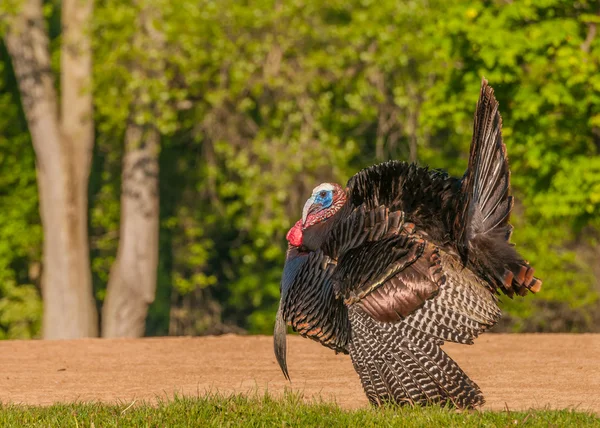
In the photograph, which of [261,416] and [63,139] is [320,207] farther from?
[63,139]

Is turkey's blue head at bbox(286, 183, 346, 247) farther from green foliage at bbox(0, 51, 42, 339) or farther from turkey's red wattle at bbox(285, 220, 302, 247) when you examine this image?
green foliage at bbox(0, 51, 42, 339)

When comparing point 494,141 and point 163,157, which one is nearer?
point 494,141

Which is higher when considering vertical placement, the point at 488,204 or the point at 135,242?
the point at 488,204

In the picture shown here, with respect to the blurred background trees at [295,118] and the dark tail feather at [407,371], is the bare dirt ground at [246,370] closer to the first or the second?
the dark tail feather at [407,371]

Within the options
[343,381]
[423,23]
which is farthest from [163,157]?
[343,381]

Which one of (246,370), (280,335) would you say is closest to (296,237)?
→ (280,335)

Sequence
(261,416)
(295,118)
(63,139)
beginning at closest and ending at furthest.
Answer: (261,416)
(63,139)
(295,118)

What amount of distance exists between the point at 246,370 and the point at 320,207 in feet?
7.00

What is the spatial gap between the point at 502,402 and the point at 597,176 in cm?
805

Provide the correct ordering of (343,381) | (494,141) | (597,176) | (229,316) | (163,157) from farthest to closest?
(229,316)
(163,157)
(597,176)
(343,381)
(494,141)

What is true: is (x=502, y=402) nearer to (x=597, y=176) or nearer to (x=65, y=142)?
(x=597, y=176)

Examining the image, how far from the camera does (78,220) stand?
18.4 meters

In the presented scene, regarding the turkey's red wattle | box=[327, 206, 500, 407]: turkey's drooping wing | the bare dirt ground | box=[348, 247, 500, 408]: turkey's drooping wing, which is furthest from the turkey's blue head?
the bare dirt ground

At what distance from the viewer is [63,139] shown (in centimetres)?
1833
